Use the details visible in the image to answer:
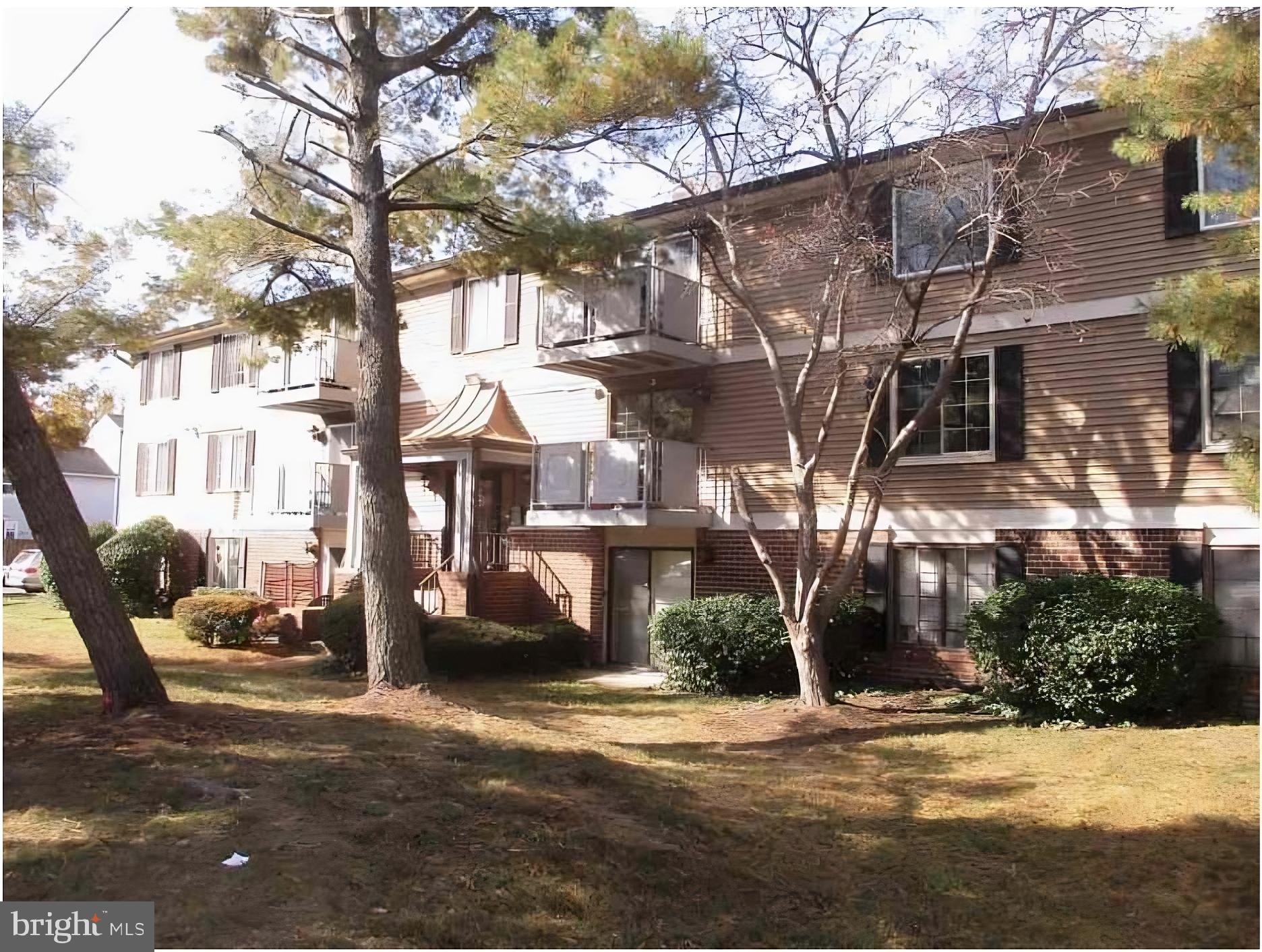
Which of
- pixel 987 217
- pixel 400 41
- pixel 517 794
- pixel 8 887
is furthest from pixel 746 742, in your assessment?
pixel 400 41

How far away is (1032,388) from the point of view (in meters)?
13.2

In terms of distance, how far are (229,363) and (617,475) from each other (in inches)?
607

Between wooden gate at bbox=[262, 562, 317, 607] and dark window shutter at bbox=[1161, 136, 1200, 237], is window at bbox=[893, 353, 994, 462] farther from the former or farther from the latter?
wooden gate at bbox=[262, 562, 317, 607]

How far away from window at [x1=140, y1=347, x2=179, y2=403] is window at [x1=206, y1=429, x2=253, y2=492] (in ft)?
8.53

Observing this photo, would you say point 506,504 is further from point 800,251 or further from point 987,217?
point 987,217

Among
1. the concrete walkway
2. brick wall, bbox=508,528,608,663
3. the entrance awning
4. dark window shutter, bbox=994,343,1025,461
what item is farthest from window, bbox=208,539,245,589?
dark window shutter, bbox=994,343,1025,461

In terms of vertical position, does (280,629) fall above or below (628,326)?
below

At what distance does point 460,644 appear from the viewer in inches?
614

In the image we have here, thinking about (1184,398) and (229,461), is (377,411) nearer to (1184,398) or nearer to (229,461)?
(1184,398)

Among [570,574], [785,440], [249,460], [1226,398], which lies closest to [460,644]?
[570,574]

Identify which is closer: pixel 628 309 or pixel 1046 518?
pixel 1046 518

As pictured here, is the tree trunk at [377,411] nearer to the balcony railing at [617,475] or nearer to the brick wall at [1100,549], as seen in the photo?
A: the balcony railing at [617,475]

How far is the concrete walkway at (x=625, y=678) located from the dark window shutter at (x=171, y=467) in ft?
54.4

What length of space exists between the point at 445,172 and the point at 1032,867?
10.6m
